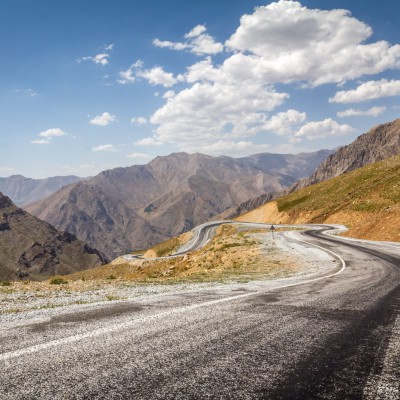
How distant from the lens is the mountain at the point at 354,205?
3866 centimetres

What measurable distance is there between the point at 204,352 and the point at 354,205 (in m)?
65.8

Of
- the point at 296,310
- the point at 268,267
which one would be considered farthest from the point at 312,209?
the point at 296,310

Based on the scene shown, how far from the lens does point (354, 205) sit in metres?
63.2

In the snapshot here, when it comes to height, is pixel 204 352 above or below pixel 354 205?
below

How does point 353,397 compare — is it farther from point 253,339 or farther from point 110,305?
point 110,305

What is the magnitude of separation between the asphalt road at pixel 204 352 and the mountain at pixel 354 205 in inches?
1283

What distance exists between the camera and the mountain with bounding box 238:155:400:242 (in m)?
38.7

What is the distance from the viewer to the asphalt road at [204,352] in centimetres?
324

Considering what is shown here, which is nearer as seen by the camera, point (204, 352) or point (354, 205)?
point (204, 352)

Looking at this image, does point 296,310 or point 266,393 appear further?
point 296,310

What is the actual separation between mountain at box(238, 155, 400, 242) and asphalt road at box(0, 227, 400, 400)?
3258cm

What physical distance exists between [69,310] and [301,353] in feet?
15.2

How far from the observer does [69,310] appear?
6.74 metres

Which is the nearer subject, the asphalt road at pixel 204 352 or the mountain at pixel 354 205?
the asphalt road at pixel 204 352
